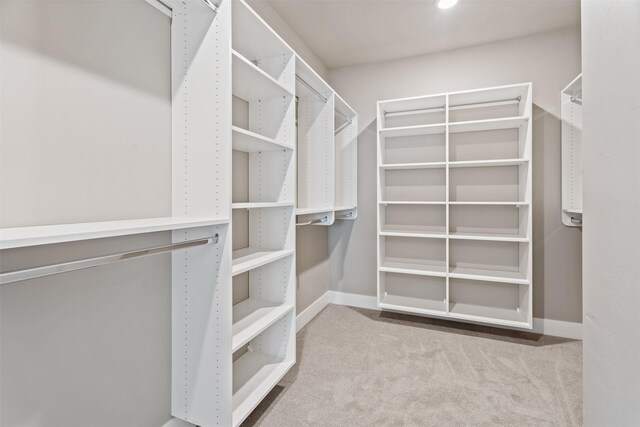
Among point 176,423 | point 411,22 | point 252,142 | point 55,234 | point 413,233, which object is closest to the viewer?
point 55,234

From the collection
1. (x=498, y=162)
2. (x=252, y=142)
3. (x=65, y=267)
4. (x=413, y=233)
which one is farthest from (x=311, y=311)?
(x=65, y=267)

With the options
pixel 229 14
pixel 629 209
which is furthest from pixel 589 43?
pixel 229 14

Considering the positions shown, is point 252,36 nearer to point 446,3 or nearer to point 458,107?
point 446,3

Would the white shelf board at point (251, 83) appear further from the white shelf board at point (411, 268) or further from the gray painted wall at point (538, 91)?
the white shelf board at point (411, 268)

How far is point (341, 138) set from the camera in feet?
11.1

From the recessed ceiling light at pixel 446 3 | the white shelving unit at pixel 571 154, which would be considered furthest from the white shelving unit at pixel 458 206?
the recessed ceiling light at pixel 446 3

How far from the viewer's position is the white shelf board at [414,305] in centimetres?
282

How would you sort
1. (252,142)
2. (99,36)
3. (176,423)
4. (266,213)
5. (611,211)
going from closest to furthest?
1. (611,211)
2. (99,36)
3. (176,423)
4. (252,142)
5. (266,213)

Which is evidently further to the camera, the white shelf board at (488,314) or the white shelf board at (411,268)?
the white shelf board at (411,268)

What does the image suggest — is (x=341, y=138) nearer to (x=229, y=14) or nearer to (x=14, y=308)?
(x=229, y=14)

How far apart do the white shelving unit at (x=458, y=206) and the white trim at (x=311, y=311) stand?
651 mm

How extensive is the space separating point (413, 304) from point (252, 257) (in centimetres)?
191

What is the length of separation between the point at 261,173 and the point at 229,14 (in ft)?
2.87

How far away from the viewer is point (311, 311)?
3086mm
